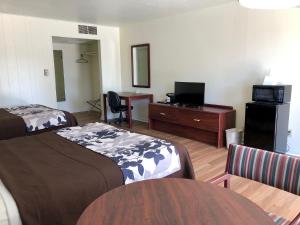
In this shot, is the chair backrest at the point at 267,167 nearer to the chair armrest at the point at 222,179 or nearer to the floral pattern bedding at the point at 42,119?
the chair armrest at the point at 222,179

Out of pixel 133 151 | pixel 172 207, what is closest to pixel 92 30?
pixel 133 151

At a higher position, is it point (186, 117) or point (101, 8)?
point (101, 8)

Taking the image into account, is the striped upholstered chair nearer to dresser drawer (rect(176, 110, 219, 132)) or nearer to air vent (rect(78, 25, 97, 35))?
dresser drawer (rect(176, 110, 219, 132))

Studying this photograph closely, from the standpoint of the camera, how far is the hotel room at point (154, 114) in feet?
4.35

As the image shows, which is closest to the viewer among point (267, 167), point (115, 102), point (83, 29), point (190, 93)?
point (267, 167)

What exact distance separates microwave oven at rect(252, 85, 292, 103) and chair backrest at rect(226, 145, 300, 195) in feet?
6.91

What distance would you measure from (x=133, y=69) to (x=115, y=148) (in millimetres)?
4166

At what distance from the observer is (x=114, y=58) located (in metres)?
6.32

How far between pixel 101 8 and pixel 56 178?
11.5 ft

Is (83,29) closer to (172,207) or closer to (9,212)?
(9,212)

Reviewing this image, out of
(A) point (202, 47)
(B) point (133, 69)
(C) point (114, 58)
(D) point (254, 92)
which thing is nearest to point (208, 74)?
(A) point (202, 47)

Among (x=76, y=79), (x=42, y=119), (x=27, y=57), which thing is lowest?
(x=42, y=119)

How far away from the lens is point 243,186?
2760mm

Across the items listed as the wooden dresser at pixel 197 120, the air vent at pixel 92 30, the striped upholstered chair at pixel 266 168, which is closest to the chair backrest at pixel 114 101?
the wooden dresser at pixel 197 120
